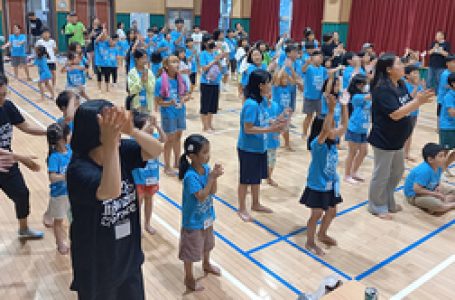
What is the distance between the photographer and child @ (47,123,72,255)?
391cm

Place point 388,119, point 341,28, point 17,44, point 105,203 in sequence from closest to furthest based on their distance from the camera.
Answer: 1. point 105,203
2. point 388,119
3. point 17,44
4. point 341,28

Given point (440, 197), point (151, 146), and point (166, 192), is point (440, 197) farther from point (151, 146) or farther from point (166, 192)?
point (151, 146)

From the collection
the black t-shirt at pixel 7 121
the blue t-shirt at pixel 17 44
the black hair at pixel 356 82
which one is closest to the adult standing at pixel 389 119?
the black hair at pixel 356 82

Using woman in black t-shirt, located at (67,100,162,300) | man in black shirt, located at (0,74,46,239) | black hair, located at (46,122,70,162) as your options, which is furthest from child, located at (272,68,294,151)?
woman in black t-shirt, located at (67,100,162,300)

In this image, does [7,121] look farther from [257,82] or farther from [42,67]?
[42,67]

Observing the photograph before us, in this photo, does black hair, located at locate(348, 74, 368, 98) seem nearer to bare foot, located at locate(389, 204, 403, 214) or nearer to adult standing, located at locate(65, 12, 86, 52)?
bare foot, located at locate(389, 204, 403, 214)

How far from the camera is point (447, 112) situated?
5887mm

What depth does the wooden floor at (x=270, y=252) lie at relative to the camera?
3.77 m

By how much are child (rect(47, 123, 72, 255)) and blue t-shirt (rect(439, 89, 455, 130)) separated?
4715mm

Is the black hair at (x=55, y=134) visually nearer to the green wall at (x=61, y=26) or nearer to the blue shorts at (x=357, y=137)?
the blue shorts at (x=357, y=137)

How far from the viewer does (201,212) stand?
11.6 feet

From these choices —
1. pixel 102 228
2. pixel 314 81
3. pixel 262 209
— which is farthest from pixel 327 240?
pixel 314 81

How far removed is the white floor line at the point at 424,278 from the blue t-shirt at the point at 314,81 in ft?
12.2

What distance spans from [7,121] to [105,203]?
2.38m
